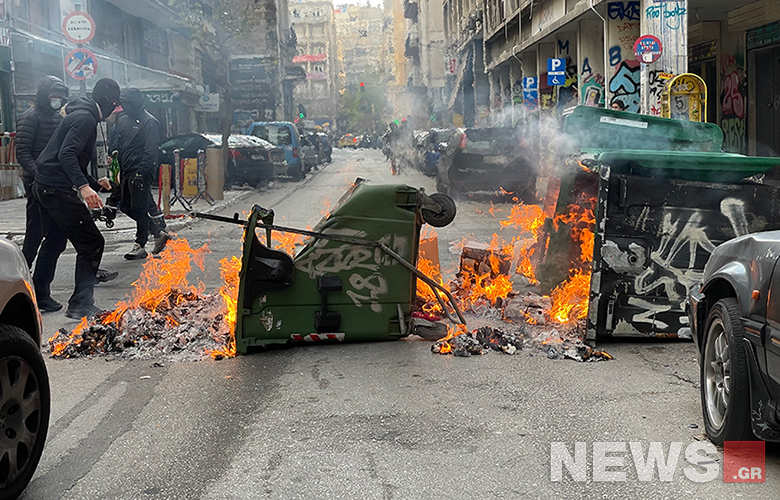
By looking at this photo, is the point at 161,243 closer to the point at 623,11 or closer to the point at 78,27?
the point at 78,27

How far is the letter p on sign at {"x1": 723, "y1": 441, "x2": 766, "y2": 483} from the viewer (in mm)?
3723

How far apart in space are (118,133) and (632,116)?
22.2 ft

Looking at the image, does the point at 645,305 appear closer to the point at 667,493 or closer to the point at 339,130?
the point at 667,493

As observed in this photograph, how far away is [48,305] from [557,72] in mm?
19165

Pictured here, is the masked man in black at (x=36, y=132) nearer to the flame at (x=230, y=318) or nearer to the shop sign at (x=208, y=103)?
the flame at (x=230, y=318)

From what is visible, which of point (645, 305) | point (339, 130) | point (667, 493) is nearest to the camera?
point (667, 493)

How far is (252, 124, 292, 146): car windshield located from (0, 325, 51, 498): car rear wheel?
27654mm

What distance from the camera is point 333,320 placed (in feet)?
20.1

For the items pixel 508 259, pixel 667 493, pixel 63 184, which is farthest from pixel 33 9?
pixel 667 493

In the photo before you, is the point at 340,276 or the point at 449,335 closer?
the point at 340,276

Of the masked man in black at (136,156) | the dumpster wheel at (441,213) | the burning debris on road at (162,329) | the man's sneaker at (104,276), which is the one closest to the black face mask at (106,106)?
the burning debris on road at (162,329)

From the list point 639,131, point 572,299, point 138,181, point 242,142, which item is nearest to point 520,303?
point 572,299

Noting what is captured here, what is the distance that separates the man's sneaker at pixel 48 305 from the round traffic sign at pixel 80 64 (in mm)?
8554

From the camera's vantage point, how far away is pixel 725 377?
158 inches
